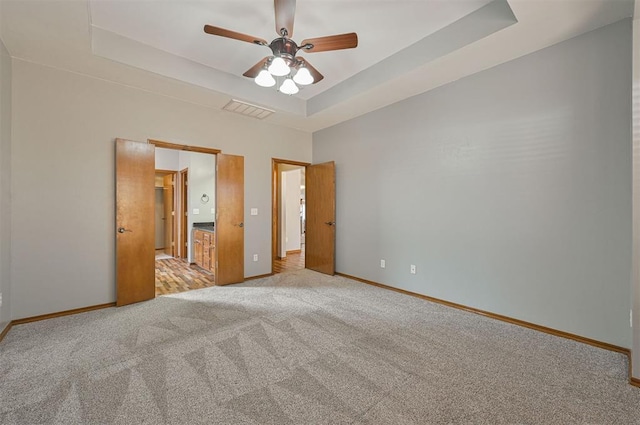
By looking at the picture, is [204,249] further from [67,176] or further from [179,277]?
[67,176]

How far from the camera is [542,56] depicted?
266 centimetres

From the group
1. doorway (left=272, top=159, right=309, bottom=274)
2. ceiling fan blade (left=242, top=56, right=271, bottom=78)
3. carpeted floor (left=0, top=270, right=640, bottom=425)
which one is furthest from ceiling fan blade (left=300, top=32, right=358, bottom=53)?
doorway (left=272, top=159, right=309, bottom=274)

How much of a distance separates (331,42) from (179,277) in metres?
4.46

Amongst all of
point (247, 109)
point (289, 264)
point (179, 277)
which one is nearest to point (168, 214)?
point (179, 277)

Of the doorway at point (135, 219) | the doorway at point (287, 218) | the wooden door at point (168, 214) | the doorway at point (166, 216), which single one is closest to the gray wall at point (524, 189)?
the doorway at point (287, 218)

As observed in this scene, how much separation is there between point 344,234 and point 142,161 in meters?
3.22

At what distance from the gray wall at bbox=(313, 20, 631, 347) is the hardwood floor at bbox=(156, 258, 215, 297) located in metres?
3.05

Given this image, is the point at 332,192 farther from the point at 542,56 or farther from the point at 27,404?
the point at 27,404

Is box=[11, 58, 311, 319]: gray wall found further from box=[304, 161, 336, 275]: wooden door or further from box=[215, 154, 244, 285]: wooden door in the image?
box=[304, 161, 336, 275]: wooden door

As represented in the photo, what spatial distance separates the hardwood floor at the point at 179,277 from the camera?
4.12 m

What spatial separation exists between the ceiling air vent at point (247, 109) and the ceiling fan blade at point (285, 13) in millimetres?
1828

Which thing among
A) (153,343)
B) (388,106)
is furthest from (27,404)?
(388,106)

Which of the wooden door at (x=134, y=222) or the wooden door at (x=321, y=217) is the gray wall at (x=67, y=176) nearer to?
the wooden door at (x=134, y=222)

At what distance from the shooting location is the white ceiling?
88.5 inches
